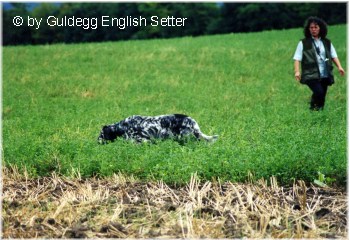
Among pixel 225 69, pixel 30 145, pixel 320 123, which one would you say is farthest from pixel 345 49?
pixel 30 145

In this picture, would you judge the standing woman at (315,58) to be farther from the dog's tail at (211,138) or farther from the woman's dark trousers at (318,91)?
the dog's tail at (211,138)

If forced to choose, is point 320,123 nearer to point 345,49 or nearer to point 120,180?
point 120,180

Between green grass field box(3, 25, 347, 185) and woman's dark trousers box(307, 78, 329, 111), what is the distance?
331mm

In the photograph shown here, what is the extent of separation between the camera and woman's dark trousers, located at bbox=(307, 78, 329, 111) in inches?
458

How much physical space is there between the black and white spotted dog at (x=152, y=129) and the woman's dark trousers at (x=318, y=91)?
366 centimetres

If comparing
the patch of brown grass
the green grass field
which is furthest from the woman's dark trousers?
the patch of brown grass

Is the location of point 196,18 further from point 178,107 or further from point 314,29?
A: point 314,29

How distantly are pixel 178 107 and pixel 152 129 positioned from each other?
487 cm

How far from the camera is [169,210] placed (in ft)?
19.6

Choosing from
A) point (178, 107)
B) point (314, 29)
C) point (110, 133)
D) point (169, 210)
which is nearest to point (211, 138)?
point (110, 133)

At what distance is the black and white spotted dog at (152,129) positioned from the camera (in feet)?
29.2

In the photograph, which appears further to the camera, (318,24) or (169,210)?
(318,24)

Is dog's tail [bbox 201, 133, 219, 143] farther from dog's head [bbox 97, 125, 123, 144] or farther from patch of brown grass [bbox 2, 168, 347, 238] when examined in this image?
patch of brown grass [bbox 2, 168, 347, 238]

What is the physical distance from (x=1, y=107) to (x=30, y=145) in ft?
19.0
